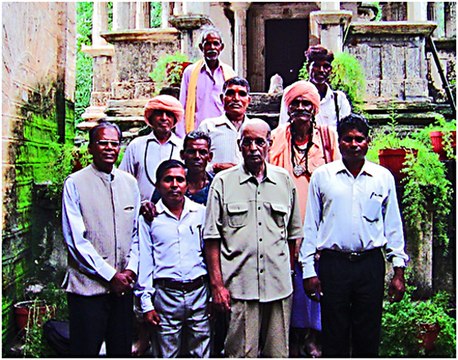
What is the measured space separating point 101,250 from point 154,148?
113cm

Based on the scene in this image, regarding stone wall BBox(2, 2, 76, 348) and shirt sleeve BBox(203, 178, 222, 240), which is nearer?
shirt sleeve BBox(203, 178, 222, 240)

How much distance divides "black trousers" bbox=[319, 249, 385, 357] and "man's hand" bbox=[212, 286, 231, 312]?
0.67 m

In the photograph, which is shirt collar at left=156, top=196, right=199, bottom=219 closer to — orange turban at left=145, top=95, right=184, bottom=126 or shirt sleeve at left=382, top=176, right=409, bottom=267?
orange turban at left=145, top=95, right=184, bottom=126

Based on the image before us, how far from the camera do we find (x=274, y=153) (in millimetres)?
5102

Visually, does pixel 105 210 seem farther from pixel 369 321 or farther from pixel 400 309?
pixel 400 309

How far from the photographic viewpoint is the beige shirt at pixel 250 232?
445 centimetres

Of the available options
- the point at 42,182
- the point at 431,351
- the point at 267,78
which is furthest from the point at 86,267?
the point at 267,78

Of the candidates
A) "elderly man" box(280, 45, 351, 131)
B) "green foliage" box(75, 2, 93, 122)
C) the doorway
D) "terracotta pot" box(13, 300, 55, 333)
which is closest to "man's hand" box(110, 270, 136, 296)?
"terracotta pot" box(13, 300, 55, 333)

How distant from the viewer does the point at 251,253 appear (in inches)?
176

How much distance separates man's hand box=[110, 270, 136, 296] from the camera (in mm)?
4505

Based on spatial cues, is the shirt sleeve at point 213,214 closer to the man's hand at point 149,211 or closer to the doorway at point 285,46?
the man's hand at point 149,211

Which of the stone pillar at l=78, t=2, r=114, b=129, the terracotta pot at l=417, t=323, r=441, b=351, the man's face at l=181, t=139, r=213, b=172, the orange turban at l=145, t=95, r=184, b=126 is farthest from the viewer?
the stone pillar at l=78, t=2, r=114, b=129

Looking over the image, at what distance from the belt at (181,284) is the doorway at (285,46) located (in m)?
11.5

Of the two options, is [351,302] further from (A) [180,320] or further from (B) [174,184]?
(B) [174,184]
